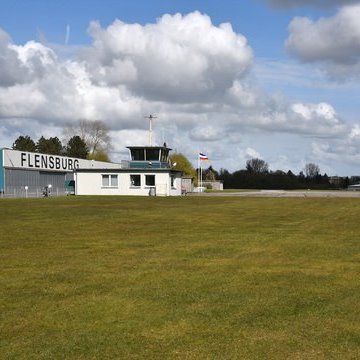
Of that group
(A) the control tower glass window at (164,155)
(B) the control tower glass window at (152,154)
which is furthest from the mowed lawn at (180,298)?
(A) the control tower glass window at (164,155)

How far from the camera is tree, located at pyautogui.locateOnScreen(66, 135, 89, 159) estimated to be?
121 metres

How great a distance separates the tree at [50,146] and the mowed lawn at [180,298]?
114132mm

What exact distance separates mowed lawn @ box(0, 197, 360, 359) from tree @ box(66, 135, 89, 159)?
104974 mm

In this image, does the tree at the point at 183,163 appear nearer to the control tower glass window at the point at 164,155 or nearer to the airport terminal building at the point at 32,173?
the airport terminal building at the point at 32,173

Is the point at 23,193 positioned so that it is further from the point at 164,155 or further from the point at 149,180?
the point at 164,155

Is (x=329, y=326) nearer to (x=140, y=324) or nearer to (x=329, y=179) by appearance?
(x=140, y=324)

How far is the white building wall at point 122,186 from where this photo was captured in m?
71.0

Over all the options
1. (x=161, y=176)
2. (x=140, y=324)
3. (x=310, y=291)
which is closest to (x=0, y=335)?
(x=140, y=324)

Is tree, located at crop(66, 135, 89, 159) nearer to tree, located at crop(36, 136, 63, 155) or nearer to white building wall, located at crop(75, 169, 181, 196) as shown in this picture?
tree, located at crop(36, 136, 63, 155)

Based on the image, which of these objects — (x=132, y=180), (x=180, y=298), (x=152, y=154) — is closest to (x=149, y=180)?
(x=132, y=180)

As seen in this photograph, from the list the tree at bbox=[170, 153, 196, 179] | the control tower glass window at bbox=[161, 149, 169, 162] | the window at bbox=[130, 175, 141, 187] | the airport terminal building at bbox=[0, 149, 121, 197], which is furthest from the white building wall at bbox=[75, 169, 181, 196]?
the tree at bbox=[170, 153, 196, 179]

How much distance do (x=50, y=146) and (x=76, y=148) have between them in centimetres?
1068

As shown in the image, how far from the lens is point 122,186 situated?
72375 mm

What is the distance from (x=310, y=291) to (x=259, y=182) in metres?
147
